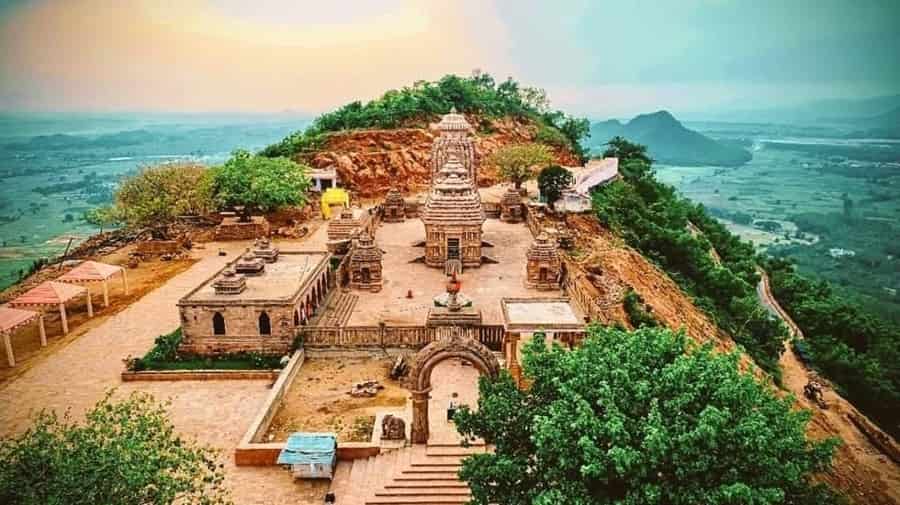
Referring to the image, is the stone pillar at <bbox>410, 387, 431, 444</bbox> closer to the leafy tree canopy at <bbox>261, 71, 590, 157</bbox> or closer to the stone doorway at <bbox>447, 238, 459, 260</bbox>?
the stone doorway at <bbox>447, 238, 459, 260</bbox>

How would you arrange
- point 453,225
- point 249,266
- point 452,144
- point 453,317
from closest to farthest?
point 453,317, point 249,266, point 453,225, point 452,144

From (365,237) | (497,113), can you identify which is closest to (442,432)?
(365,237)

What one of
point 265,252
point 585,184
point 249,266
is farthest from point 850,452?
point 585,184

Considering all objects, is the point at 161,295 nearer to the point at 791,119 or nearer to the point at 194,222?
the point at 194,222

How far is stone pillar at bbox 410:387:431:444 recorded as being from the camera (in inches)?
674

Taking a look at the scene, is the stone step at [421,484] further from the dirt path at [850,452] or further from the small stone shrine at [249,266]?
the small stone shrine at [249,266]

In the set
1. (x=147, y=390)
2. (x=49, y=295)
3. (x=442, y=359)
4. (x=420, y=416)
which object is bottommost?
(x=147, y=390)

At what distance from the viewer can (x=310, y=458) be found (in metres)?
16.2

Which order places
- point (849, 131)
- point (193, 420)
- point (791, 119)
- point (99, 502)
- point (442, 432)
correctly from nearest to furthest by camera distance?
point (99, 502) → point (442, 432) → point (193, 420) → point (849, 131) → point (791, 119)

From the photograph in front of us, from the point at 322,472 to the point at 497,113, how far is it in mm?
57613

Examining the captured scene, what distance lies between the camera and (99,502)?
33.6ft

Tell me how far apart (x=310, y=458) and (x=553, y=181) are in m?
30.8

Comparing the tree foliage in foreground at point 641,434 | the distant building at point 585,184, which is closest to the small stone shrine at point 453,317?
the tree foliage in foreground at point 641,434

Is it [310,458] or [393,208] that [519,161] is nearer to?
[393,208]
